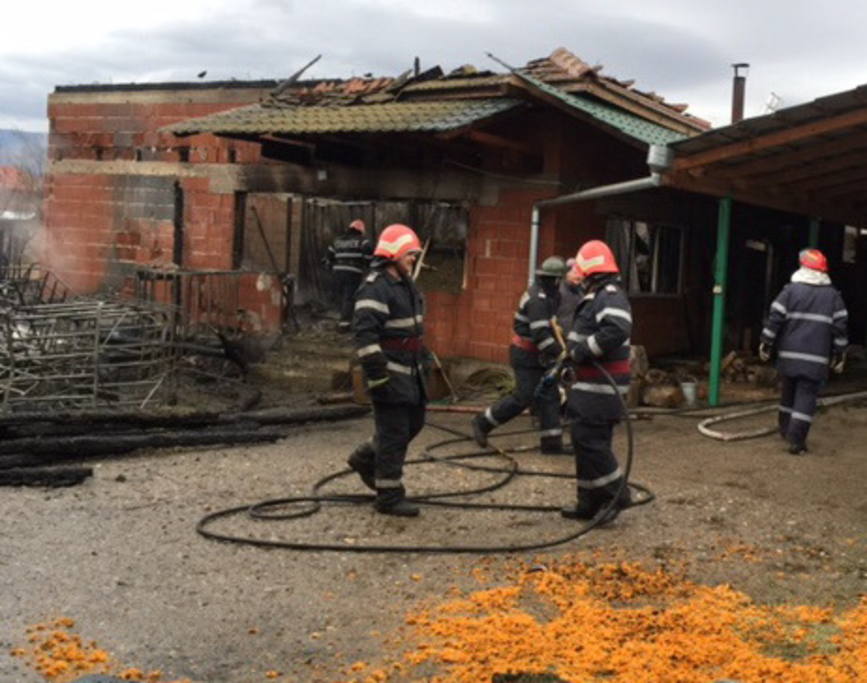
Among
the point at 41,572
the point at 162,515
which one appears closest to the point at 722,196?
the point at 162,515

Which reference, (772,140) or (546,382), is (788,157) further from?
(546,382)

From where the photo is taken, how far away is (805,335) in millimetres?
9039

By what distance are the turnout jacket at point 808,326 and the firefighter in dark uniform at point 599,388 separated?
2923 mm

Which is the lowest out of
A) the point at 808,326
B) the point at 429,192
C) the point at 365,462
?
the point at 365,462

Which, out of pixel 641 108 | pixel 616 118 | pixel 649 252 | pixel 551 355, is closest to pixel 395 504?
pixel 551 355

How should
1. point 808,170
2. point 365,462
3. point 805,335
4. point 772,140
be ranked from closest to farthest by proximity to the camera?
point 365,462 → point 805,335 → point 772,140 → point 808,170

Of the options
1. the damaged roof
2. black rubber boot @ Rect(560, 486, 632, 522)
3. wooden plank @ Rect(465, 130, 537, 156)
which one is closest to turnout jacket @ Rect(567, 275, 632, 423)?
black rubber boot @ Rect(560, 486, 632, 522)

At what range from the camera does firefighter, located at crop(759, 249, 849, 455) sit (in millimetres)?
9016

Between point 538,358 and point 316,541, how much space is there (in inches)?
127

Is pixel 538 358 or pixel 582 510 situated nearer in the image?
pixel 582 510

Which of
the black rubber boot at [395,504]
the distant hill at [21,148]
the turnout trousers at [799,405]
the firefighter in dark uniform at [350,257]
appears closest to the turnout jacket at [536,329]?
the turnout trousers at [799,405]

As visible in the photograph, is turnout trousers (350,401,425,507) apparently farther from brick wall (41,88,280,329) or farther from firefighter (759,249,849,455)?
brick wall (41,88,280,329)

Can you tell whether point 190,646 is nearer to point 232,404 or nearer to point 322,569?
point 322,569

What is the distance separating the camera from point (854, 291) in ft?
60.8
